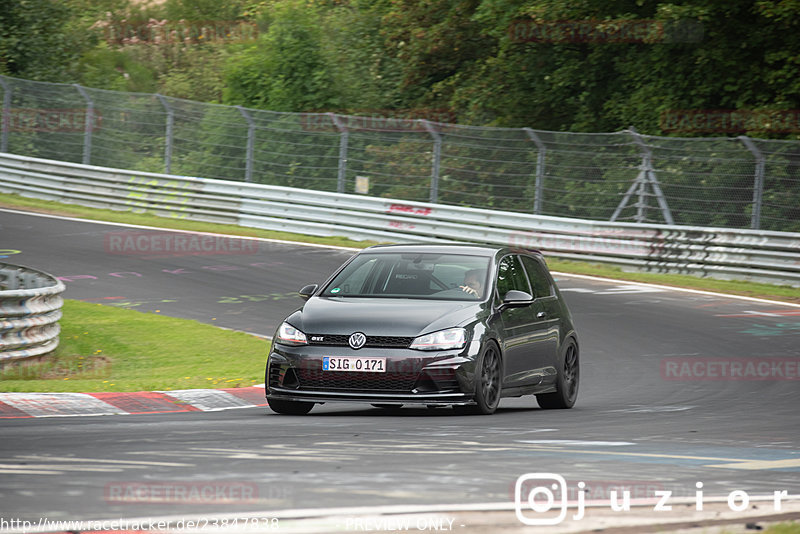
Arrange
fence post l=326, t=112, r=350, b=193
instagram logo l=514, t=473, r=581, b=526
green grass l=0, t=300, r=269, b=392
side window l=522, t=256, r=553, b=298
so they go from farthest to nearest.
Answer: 1. fence post l=326, t=112, r=350, b=193
2. green grass l=0, t=300, r=269, b=392
3. side window l=522, t=256, r=553, b=298
4. instagram logo l=514, t=473, r=581, b=526

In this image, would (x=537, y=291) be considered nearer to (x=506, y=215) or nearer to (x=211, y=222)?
(x=506, y=215)

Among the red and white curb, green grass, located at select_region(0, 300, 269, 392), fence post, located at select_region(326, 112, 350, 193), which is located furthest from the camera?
fence post, located at select_region(326, 112, 350, 193)

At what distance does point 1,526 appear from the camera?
488 cm

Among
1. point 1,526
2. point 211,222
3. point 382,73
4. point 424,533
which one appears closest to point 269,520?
point 424,533

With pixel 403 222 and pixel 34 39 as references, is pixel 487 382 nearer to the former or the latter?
pixel 403 222

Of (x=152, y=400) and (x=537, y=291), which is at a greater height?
(x=537, y=291)

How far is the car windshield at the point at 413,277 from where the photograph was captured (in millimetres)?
10867

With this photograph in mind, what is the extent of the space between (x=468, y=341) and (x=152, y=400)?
2.99 m

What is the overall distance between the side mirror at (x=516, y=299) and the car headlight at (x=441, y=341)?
942 millimetres

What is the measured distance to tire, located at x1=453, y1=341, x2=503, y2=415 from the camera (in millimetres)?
10055

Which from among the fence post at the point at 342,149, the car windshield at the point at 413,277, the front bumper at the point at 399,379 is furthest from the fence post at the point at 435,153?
the front bumper at the point at 399,379

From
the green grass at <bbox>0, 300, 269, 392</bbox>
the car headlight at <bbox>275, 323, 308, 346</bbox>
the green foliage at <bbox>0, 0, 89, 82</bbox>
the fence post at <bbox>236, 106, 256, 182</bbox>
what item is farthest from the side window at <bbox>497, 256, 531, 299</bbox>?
the green foliage at <bbox>0, 0, 89, 82</bbox>

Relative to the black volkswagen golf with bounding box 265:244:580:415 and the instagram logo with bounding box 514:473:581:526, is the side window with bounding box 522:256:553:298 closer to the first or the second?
the black volkswagen golf with bounding box 265:244:580:415

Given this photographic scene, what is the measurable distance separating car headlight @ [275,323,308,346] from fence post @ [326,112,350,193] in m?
18.0
